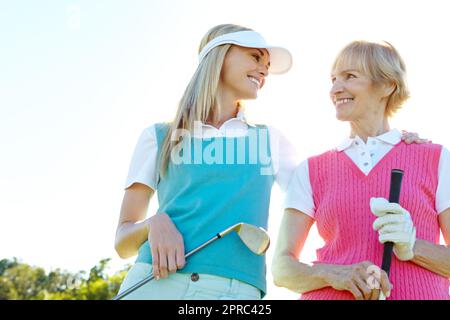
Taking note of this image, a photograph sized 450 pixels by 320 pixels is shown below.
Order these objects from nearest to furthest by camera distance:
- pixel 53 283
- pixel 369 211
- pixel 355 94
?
pixel 369 211
pixel 355 94
pixel 53 283

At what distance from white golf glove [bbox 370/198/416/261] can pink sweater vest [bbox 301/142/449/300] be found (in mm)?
183

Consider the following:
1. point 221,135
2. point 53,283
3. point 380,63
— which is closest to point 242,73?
point 221,135

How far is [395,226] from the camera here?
166 inches

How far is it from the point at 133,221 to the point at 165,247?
476mm

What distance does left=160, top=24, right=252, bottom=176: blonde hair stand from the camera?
197 inches

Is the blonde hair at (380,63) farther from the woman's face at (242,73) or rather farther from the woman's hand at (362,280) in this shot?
the woman's hand at (362,280)

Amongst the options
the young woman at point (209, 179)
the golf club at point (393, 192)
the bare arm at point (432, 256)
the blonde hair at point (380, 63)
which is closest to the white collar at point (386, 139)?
the blonde hair at point (380, 63)

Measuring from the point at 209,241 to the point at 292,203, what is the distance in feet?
2.21

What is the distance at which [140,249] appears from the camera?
472 cm

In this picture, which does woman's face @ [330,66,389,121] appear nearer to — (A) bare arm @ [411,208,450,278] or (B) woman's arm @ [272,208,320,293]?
(B) woman's arm @ [272,208,320,293]

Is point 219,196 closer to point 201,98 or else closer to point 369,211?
point 201,98
